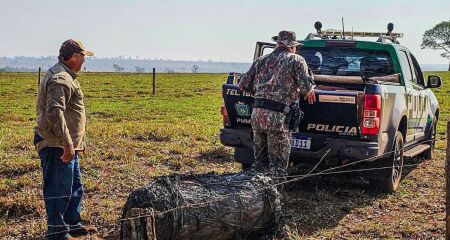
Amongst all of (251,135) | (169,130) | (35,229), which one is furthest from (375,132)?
(169,130)

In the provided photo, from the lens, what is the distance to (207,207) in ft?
15.2

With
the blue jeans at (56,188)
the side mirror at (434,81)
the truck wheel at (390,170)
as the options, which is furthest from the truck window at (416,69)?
the blue jeans at (56,188)

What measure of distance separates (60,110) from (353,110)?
3.21m

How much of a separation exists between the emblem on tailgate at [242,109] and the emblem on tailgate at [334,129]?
0.77m

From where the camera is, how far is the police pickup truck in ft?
20.4

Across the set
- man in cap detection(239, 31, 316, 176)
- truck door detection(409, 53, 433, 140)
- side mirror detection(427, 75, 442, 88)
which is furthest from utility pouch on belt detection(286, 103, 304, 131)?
side mirror detection(427, 75, 442, 88)

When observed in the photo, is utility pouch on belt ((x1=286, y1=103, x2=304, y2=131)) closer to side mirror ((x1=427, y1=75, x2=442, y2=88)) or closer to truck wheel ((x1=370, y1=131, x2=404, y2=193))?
truck wheel ((x1=370, y1=131, x2=404, y2=193))

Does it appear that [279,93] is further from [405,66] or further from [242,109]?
[405,66]

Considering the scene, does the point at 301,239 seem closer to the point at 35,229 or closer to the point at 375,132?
the point at 375,132

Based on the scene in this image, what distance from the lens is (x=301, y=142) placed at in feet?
21.3

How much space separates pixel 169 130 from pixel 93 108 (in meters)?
10.5

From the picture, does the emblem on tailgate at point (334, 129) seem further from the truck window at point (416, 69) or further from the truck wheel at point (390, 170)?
the truck window at point (416, 69)

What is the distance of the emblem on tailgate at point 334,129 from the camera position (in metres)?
6.31

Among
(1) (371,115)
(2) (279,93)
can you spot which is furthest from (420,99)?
(2) (279,93)
